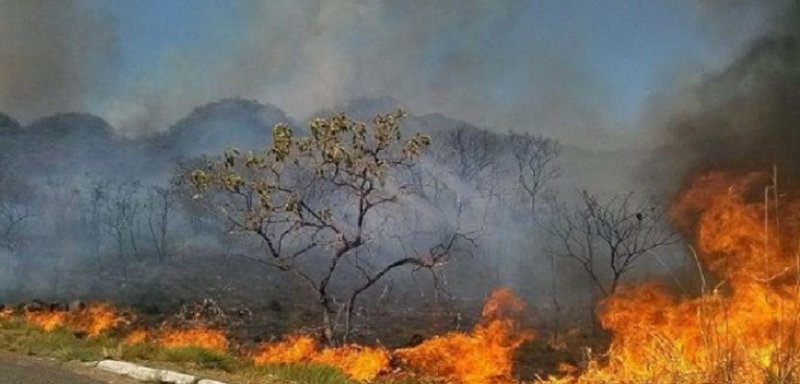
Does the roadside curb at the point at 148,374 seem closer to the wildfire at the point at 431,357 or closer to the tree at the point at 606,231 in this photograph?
the wildfire at the point at 431,357

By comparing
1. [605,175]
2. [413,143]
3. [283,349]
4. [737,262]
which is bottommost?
[283,349]

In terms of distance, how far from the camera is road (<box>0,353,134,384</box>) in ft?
35.1

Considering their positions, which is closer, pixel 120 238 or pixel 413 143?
pixel 413 143

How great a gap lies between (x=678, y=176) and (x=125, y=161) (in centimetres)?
5238

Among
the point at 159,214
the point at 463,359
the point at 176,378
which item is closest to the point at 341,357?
the point at 463,359

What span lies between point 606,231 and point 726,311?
37.9 meters

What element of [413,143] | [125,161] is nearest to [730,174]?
[413,143]

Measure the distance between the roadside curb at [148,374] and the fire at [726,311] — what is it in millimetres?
5372

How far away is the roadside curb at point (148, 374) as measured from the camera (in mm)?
10641

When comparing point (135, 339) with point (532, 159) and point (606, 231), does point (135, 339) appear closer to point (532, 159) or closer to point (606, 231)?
point (606, 231)

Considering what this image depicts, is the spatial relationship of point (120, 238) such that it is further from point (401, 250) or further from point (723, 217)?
point (723, 217)

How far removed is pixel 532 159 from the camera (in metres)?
54.2

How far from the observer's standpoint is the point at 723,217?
23.4m

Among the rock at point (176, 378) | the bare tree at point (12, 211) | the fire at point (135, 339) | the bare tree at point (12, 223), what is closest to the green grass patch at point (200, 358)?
the rock at point (176, 378)
